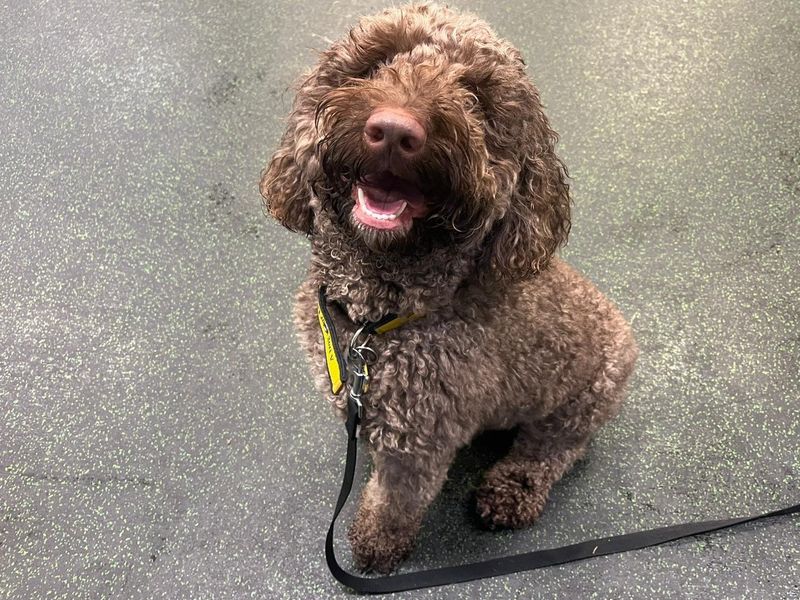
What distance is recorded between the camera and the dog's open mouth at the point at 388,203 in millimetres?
861

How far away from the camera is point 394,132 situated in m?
0.77

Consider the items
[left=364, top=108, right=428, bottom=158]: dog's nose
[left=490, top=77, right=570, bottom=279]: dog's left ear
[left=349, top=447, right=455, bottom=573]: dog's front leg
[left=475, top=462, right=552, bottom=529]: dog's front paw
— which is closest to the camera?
[left=364, top=108, right=428, bottom=158]: dog's nose

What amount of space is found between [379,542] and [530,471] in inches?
14.4

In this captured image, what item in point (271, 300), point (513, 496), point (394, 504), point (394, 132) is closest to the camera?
point (394, 132)

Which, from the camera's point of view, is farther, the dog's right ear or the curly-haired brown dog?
the dog's right ear

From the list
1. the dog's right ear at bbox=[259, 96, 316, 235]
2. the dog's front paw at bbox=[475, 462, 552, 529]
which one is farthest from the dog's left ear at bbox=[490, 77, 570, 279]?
the dog's front paw at bbox=[475, 462, 552, 529]

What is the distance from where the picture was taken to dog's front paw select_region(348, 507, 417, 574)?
4.42 ft

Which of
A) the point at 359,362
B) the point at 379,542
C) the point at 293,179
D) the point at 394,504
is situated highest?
the point at 293,179

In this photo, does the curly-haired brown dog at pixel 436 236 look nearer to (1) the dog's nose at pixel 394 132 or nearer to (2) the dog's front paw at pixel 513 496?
(1) the dog's nose at pixel 394 132

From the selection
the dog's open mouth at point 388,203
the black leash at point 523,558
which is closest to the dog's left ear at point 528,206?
the dog's open mouth at point 388,203

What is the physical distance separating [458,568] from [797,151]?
1.65m

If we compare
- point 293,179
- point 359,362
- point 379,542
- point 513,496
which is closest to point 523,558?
point 513,496

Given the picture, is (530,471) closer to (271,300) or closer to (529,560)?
(529,560)

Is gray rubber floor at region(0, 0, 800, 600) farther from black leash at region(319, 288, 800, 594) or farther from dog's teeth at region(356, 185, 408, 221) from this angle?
dog's teeth at region(356, 185, 408, 221)
